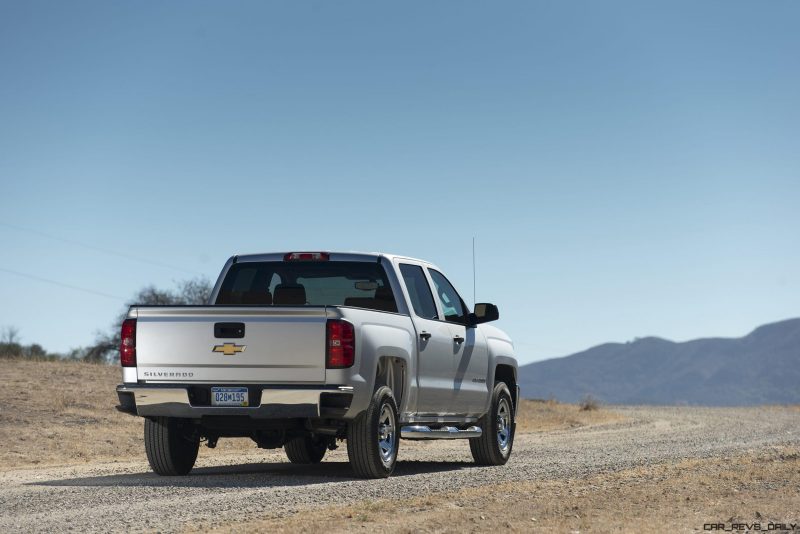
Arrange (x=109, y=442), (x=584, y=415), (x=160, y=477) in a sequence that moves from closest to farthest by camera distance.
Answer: (x=160, y=477) → (x=109, y=442) → (x=584, y=415)

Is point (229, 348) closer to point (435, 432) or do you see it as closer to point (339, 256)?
point (339, 256)

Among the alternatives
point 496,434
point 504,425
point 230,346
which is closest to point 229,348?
point 230,346

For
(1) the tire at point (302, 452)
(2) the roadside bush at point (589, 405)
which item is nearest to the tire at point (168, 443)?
(1) the tire at point (302, 452)

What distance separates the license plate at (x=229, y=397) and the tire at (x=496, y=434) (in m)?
4.06

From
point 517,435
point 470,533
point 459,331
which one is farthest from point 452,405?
point 517,435

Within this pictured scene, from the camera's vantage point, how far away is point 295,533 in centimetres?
895

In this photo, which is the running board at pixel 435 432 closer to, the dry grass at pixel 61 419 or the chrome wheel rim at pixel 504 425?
the chrome wheel rim at pixel 504 425

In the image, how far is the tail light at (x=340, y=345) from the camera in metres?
12.2

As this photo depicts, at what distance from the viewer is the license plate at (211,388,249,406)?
12406mm

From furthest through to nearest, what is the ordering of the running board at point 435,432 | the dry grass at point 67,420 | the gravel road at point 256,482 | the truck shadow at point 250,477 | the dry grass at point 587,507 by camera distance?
1. the dry grass at point 67,420
2. the running board at point 435,432
3. the truck shadow at point 250,477
4. the gravel road at point 256,482
5. the dry grass at point 587,507

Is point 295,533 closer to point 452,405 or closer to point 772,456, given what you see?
point 452,405

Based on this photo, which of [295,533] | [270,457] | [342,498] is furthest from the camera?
[270,457]

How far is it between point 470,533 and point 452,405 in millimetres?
5719

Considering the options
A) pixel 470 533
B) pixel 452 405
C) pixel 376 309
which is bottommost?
Result: pixel 470 533
